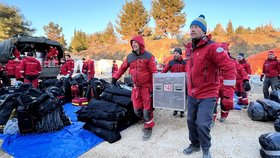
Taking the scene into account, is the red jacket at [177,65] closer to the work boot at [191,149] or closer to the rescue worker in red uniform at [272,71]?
the work boot at [191,149]

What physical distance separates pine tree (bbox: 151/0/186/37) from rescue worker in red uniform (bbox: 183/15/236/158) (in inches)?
1304

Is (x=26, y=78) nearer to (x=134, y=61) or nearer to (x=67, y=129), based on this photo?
(x=67, y=129)

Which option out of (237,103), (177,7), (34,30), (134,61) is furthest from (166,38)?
(134,61)

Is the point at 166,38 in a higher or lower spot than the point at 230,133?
higher

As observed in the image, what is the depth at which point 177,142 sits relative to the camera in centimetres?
348

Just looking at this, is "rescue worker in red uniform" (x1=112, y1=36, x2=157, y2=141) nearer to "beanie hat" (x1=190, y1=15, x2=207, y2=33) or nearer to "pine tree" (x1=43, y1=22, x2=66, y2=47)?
"beanie hat" (x1=190, y1=15, x2=207, y2=33)

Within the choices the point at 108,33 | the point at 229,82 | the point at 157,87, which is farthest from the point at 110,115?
the point at 108,33

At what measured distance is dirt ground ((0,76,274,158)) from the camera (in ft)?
10.1

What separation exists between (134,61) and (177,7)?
3308 centimetres

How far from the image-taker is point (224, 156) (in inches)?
116

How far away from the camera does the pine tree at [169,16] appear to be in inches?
1346

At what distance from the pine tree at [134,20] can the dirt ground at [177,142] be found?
108ft

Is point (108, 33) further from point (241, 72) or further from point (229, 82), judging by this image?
point (229, 82)

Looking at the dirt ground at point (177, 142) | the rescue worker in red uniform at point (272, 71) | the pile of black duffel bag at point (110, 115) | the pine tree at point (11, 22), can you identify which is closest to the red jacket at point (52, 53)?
the pile of black duffel bag at point (110, 115)
